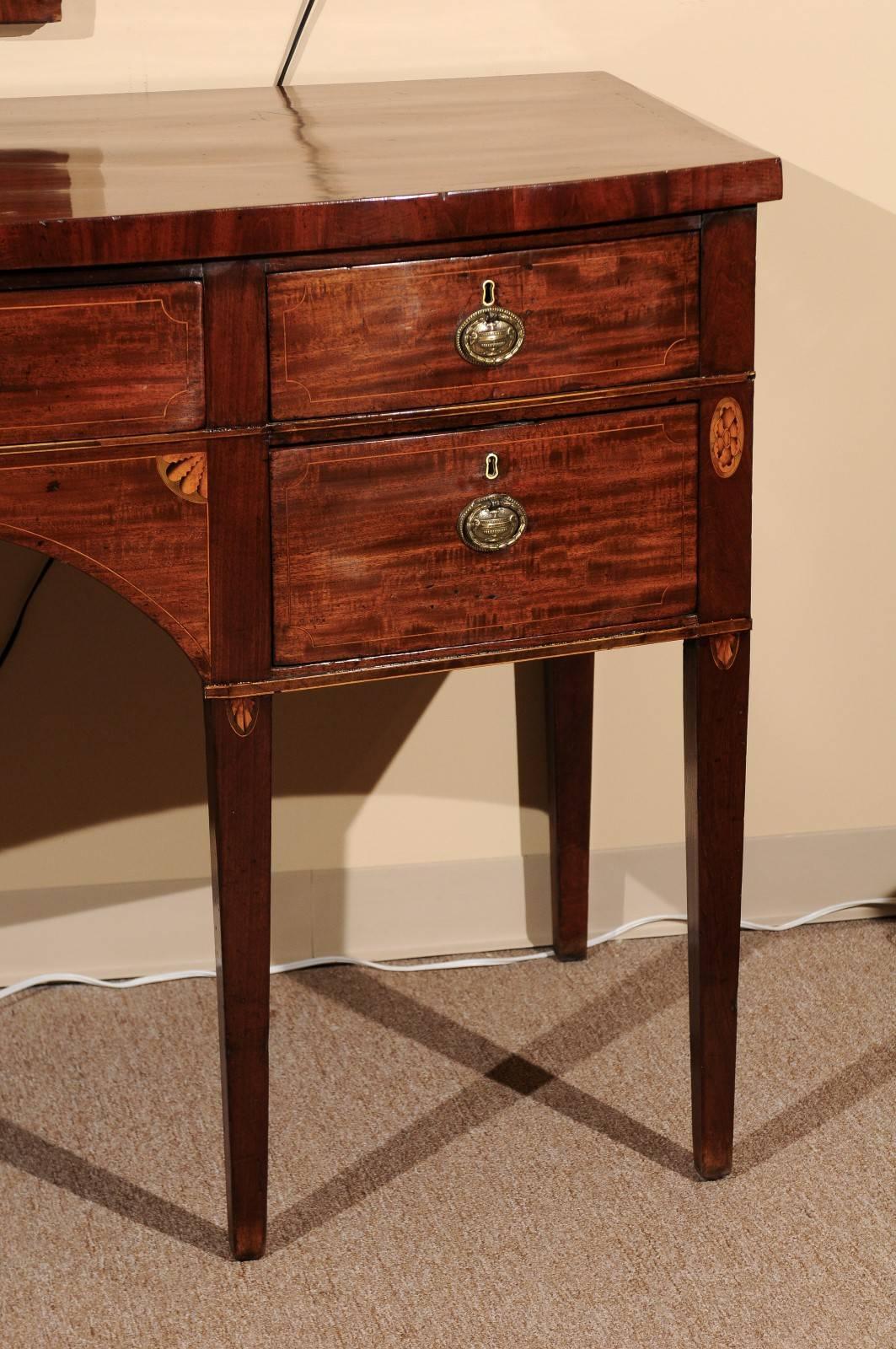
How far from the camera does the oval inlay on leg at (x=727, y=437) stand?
1.09 metres

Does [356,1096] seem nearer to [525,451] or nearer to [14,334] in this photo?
[525,451]

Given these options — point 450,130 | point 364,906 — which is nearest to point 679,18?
point 450,130

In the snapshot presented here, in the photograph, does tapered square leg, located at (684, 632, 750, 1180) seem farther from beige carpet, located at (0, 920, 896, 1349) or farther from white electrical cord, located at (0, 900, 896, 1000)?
white electrical cord, located at (0, 900, 896, 1000)

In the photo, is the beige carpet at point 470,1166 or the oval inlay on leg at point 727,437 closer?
the oval inlay on leg at point 727,437

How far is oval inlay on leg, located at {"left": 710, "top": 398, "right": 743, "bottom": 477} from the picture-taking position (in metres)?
1.09

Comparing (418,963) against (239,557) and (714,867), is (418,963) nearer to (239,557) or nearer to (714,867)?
(714,867)

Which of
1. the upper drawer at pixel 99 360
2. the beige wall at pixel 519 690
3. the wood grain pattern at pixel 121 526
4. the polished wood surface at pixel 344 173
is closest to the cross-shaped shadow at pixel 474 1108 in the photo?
the beige wall at pixel 519 690

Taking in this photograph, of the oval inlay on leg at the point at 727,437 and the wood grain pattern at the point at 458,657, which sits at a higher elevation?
the oval inlay on leg at the point at 727,437

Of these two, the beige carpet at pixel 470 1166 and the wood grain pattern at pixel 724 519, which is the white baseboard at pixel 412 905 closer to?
the beige carpet at pixel 470 1166

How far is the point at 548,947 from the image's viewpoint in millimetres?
1694

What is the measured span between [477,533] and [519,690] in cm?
56

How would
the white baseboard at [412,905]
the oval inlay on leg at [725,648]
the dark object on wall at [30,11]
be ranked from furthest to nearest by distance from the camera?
the white baseboard at [412,905]
the dark object on wall at [30,11]
the oval inlay on leg at [725,648]

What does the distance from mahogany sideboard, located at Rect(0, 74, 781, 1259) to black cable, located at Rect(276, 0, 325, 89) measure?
23 cm

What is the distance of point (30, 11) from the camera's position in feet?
4.33
